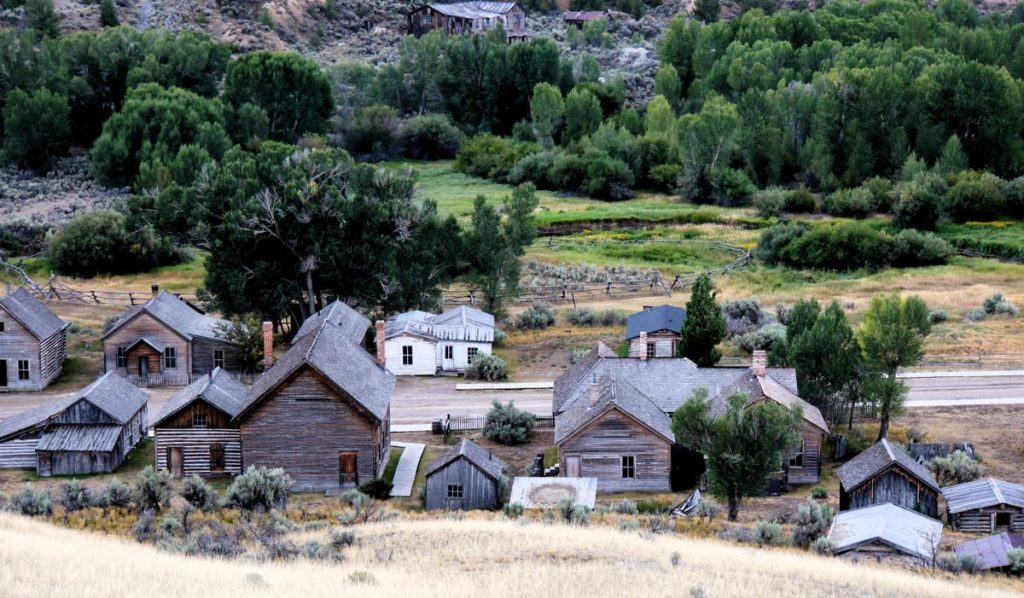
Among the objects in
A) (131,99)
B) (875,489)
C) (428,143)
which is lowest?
(428,143)

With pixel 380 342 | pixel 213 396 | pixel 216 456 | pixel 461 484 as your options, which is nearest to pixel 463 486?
pixel 461 484

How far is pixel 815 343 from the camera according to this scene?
47188 millimetres

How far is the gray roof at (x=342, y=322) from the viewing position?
5006 cm

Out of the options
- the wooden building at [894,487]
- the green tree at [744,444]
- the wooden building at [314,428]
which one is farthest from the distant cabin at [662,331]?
the green tree at [744,444]

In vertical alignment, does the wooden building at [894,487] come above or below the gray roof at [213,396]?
above

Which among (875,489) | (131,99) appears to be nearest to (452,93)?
(131,99)

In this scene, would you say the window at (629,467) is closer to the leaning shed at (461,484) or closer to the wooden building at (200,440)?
the leaning shed at (461,484)

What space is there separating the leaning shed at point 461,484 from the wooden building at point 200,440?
283 inches

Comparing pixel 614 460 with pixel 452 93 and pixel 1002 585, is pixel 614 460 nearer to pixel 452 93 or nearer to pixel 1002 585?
pixel 1002 585

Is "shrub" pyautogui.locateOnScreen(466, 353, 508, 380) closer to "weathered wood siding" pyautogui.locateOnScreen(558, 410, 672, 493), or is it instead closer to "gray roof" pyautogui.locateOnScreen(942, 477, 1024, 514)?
"weathered wood siding" pyautogui.locateOnScreen(558, 410, 672, 493)

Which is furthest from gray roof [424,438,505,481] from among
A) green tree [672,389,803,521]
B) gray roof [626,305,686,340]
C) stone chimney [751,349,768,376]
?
gray roof [626,305,686,340]

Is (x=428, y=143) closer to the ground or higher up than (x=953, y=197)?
closer to the ground

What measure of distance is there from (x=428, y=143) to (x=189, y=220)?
210 ft

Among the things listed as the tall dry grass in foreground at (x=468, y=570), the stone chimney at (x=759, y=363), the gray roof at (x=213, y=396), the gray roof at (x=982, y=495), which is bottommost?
the gray roof at (x=213, y=396)
